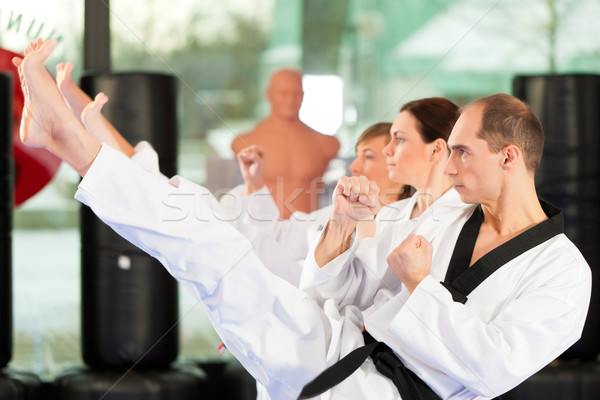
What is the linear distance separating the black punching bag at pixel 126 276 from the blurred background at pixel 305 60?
64 centimetres

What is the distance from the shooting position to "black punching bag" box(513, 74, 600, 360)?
9.29ft

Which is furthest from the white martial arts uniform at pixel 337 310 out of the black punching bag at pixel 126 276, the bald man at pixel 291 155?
the bald man at pixel 291 155

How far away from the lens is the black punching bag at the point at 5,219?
2701mm

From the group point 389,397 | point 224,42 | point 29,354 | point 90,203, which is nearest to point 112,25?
point 224,42

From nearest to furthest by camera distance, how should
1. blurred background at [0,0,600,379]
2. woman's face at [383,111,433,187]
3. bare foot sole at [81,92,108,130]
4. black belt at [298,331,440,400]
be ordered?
black belt at [298,331,440,400]
bare foot sole at [81,92,108,130]
woman's face at [383,111,433,187]
blurred background at [0,0,600,379]

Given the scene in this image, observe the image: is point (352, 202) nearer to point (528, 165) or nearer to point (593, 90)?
point (528, 165)

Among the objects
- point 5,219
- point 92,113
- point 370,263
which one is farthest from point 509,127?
point 5,219

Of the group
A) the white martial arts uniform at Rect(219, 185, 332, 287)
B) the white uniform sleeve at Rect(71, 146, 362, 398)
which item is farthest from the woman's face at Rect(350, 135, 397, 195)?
the white uniform sleeve at Rect(71, 146, 362, 398)

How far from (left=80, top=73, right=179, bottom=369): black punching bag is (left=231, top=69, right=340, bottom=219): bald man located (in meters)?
0.75

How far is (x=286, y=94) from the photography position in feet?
12.0

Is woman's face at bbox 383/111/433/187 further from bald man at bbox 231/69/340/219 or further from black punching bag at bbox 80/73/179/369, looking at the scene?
bald man at bbox 231/69/340/219

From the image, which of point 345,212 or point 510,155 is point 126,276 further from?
point 510,155

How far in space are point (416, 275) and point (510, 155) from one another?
374 millimetres

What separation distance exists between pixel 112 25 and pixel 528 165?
2.46 metres
